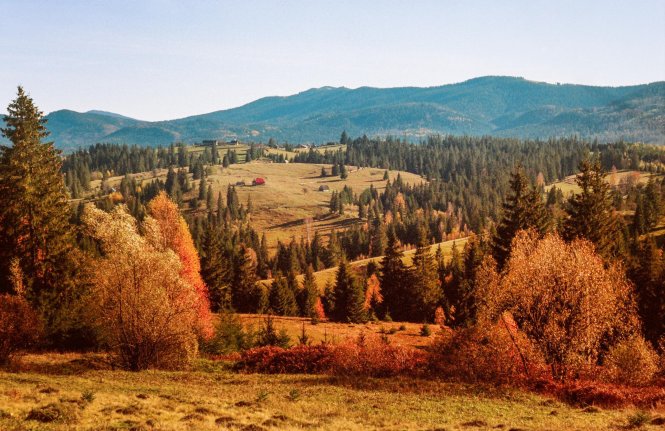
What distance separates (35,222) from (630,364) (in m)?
52.3

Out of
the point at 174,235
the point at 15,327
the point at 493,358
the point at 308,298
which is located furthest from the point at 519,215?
the point at 308,298

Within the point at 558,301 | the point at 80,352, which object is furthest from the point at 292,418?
the point at 80,352

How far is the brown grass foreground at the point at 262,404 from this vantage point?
22422 mm

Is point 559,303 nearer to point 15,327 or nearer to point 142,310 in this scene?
point 142,310

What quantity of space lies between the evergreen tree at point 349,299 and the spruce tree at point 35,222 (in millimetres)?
41955

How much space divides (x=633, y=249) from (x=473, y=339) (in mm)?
93058

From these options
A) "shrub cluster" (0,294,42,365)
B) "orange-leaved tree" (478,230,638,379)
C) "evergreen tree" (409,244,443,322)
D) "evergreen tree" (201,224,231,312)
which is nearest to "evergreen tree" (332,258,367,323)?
"evergreen tree" (409,244,443,322)

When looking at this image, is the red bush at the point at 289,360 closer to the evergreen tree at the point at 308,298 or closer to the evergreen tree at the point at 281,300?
the evergreen tree at the point at 281,300

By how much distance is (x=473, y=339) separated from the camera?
39.4 m

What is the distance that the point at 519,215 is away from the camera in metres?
55.2

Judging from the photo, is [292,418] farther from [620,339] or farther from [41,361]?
[620,339]

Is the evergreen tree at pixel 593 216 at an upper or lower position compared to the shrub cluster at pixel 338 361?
upper

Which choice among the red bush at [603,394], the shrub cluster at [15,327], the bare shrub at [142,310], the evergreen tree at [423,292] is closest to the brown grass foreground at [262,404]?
the shrub cluster at [15,327]

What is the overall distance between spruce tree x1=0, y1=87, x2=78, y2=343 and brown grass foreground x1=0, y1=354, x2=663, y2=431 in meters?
11.4
